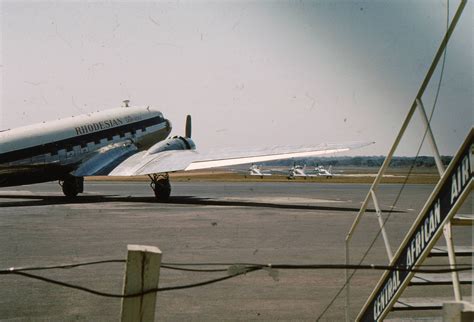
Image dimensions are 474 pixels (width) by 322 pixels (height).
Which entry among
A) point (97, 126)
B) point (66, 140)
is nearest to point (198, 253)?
point (66, 140)

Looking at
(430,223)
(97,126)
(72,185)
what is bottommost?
(430,223)

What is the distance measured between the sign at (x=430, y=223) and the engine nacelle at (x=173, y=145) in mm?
26674

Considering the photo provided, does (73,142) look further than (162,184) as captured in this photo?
Yes

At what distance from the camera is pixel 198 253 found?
1325 centimetres

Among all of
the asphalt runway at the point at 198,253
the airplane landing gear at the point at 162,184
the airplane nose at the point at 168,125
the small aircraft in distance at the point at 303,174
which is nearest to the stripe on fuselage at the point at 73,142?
the airplane nose at the point at 168,125

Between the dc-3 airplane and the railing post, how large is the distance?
79.1 ft

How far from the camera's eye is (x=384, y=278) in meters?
6.34

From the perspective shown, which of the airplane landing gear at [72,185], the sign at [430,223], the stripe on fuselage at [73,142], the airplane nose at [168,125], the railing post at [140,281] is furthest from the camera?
the airplane nose at [168,125]

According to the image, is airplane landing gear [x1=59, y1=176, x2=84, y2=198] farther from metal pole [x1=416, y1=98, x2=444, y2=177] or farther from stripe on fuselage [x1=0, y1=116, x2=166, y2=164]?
metal pole [x1=416, y1=98, x2=444, y2=177]

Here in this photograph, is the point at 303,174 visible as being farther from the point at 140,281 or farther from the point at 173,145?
the point at 140,281

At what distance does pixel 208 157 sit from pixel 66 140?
7.21 metres

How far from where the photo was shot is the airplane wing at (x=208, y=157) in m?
28.4

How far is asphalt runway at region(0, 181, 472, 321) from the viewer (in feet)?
27.6

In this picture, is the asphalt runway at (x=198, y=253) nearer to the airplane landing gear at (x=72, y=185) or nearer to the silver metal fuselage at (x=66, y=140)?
the silver metal fuselage at (x=66, y=140)
